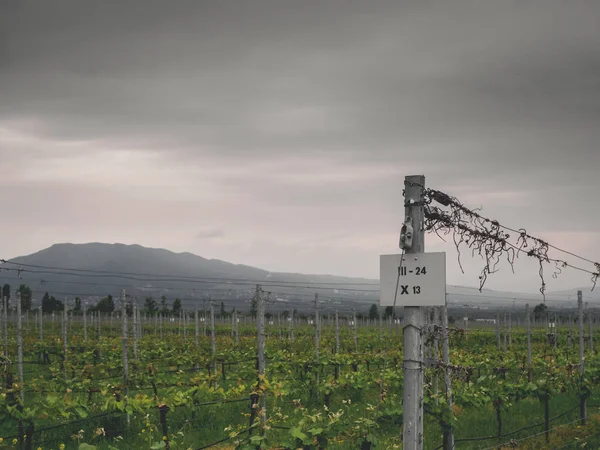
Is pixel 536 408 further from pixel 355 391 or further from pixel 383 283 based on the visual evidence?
pixel 383 283

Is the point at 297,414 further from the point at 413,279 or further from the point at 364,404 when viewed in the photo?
the point at 413,279

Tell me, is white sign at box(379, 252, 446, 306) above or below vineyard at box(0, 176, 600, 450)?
above

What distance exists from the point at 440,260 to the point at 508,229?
7.52 ft

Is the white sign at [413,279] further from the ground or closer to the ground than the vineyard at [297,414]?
further from the ground

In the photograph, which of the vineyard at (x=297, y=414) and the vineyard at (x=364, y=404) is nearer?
the vineyard at (x=364, y=404)

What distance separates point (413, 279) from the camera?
5660 mm

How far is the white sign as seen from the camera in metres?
5.56

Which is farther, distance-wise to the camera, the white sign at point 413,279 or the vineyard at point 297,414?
the vineyard at point 297,414

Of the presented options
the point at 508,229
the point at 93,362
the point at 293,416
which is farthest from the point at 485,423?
the point at 93,362

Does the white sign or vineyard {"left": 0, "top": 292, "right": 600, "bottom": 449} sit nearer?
the white sign

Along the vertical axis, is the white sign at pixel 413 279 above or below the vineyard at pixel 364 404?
above

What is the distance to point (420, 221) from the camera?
592 centimetres

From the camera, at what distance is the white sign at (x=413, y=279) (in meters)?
5.56

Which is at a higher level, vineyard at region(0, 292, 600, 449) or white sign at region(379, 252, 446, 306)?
white sign at region(379, 252, 446, 306)
